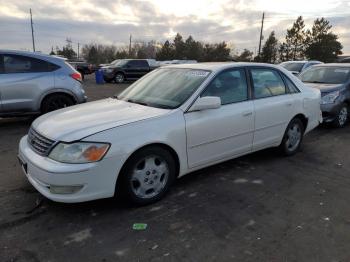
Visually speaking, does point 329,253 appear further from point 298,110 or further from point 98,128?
point 298,110

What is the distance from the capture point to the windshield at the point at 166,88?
454 cm

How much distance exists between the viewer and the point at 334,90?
27.8ft

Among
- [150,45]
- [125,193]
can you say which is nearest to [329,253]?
[125,193]

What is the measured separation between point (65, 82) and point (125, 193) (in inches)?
200

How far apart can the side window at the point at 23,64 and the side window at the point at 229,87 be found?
15.7 ft

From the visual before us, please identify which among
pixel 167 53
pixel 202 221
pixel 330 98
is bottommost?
pixel 202 221

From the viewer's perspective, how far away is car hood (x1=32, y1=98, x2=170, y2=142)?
147 inches

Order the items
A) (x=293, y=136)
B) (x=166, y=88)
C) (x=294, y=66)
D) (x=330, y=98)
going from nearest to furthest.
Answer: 1. (x=166, y=88)
2. (x=293, y=136)
3. (x=330, y=98)
4. (x=294, y=66)

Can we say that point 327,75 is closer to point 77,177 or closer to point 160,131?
point 160,131

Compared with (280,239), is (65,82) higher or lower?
higher

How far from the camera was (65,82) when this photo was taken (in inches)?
325

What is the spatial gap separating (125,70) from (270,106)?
20996 mm

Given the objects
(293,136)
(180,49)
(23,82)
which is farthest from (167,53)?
(293,136)

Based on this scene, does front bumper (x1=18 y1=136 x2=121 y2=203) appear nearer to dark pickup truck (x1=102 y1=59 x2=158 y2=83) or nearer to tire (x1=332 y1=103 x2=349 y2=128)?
tire (x1=332 y1=103 x2=349 y2=128)
